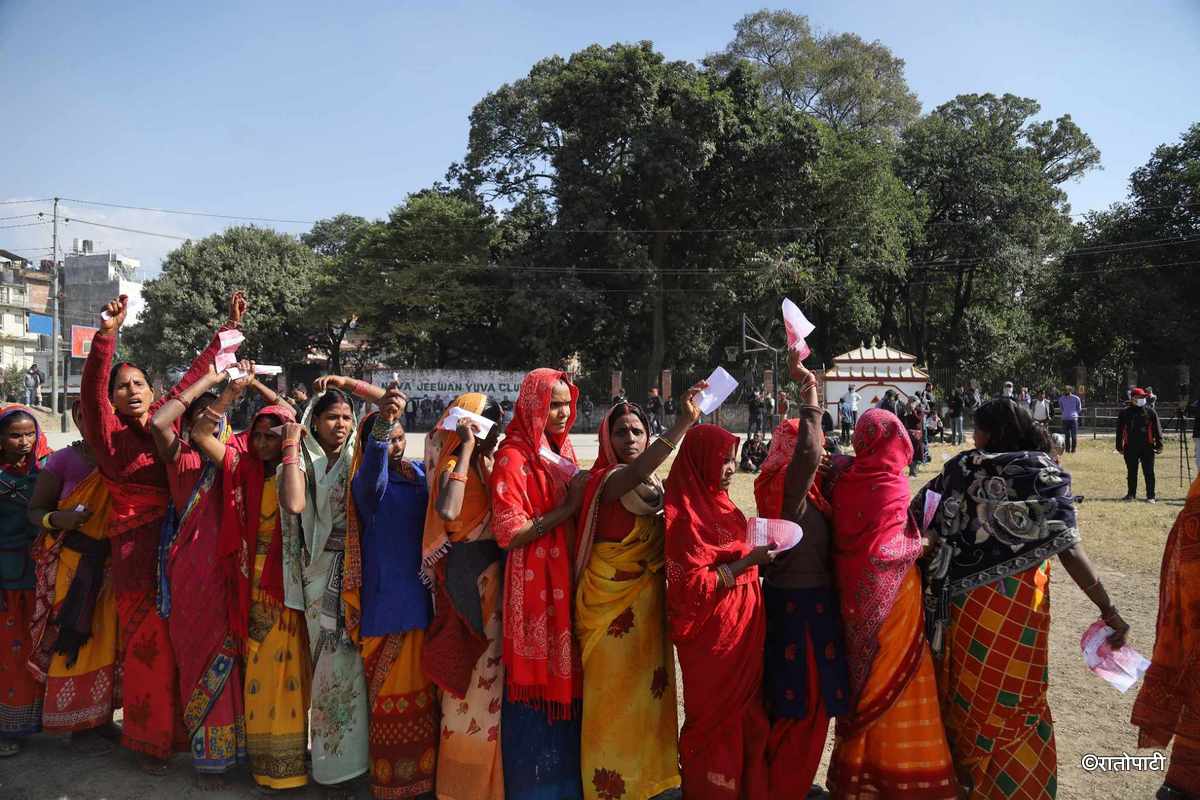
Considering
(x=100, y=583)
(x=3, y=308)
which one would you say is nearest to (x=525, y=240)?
(x=100, y=583)

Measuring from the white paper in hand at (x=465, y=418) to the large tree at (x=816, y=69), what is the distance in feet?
121

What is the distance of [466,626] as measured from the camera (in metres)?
3.19

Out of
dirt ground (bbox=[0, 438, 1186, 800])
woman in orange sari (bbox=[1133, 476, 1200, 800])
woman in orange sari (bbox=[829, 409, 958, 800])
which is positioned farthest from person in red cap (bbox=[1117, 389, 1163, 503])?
woman in orange sari (bbox=[829, 409, 958, 800])

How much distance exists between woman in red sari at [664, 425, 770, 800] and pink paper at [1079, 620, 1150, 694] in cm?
128

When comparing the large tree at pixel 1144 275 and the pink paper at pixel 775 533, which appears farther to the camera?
the large tree at pixel 1144 275

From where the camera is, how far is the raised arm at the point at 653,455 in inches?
114

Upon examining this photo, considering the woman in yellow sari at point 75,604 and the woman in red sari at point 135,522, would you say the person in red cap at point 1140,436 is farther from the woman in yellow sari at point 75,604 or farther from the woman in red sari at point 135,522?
the woman in yellow sari at point 75,604

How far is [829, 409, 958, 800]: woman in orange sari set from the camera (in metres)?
2.95

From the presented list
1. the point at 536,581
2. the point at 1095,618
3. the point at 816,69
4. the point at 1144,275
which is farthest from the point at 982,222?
the point at 536,581

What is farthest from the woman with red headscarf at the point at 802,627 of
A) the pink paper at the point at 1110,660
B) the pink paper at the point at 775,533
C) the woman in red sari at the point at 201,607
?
the woman in red sari at the point at 201,607

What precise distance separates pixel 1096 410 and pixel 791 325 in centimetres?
2943

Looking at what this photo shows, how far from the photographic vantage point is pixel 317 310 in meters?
31.7

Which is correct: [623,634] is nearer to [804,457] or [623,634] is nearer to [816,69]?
[804,457]

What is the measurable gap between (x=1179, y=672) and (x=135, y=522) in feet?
14.6
